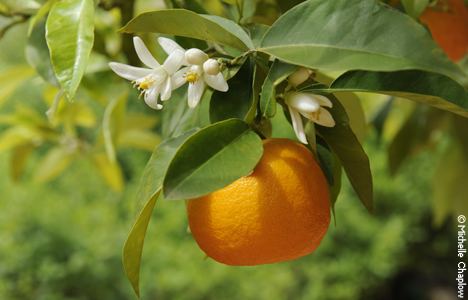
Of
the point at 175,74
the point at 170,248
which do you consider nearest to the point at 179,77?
the point at 175,74

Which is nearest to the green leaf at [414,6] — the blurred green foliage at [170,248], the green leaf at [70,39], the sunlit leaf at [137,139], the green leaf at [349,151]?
the green leaf at [349,151]

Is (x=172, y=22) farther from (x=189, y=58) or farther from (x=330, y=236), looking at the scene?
(x=330, y=236)

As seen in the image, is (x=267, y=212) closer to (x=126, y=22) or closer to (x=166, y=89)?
(x=166, y=89)

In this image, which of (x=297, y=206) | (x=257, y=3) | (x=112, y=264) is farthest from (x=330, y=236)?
(x=297, y=206)

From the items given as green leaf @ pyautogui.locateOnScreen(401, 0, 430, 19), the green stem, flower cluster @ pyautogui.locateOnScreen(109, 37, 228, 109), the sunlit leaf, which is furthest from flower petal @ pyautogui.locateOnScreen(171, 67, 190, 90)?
the sunlit leaf

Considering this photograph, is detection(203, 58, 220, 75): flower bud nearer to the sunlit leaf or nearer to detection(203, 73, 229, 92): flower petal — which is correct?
detection(203, 73, 229, 92): flower petal

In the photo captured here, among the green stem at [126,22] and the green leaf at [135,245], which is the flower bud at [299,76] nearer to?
the green leaf at [135,245]

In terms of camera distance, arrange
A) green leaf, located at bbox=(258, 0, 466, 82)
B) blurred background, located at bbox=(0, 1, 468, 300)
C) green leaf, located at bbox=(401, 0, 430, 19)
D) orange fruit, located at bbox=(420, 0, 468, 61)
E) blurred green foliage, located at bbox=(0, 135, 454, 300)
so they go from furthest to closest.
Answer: blurred green foliage, located at bbox=(0, 135, 454, 300)
blurred background, located at bbox=(0, 1, 468, 300)
orange fruit, located at bbox=(420, 0, 468, 61)
green leaf, located at bbox=(401, 0, 430, 19)
green leaf, located at bbox=(258, 0, 466, 82)
